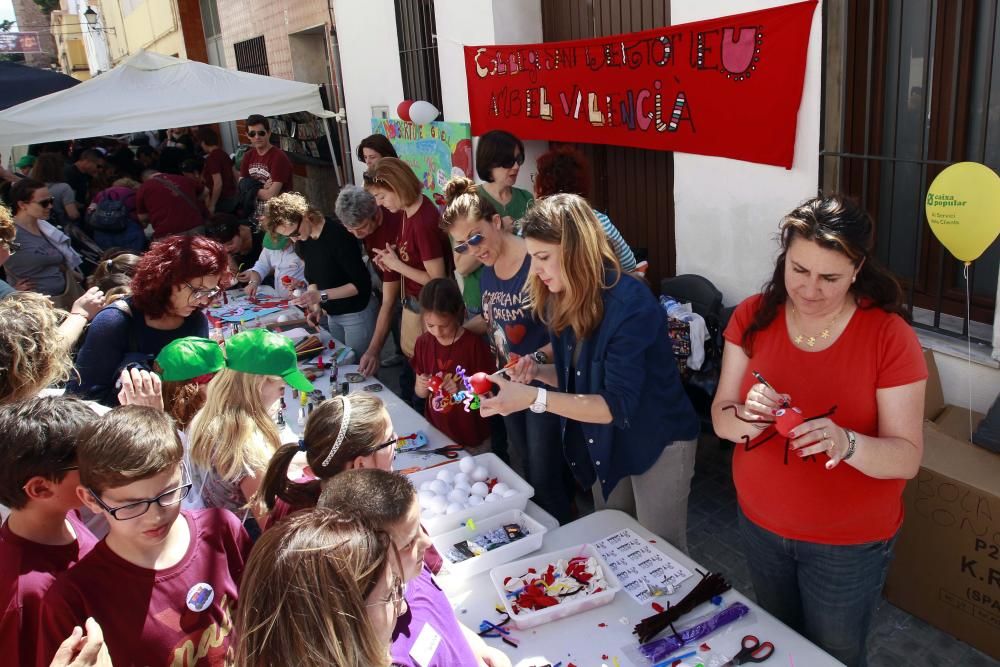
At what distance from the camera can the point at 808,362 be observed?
1.88 metres

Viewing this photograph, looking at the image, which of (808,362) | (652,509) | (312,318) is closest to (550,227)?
(808,362)

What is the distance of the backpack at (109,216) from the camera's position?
704cm

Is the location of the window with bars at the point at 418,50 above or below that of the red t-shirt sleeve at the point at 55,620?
above

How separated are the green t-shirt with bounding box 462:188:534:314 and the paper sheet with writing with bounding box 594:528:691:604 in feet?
5.75

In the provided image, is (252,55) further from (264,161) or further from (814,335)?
(814,335)

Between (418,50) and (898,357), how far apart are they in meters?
6.20

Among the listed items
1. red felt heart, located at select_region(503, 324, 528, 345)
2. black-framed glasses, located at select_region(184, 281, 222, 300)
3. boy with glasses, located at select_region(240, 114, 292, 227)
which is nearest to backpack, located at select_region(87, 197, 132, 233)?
boy with glasses, located at select_region(240, 114, 292, 227)

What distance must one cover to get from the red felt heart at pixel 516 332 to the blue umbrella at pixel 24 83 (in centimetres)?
867

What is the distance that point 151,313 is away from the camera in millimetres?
2904

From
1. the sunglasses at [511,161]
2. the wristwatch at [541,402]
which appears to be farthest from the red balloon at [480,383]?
the sunglasses at [511,161]

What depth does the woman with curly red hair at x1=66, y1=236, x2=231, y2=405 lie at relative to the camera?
2779mm

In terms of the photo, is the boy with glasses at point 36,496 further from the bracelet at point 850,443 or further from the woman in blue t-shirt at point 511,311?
the bracelet at point 850,443

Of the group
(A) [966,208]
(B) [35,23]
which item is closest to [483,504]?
(A) [966,208]

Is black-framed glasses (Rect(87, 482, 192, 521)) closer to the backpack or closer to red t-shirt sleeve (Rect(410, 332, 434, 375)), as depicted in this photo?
red t-shirt sleeve (Rect(410, 332, 434, 375))
